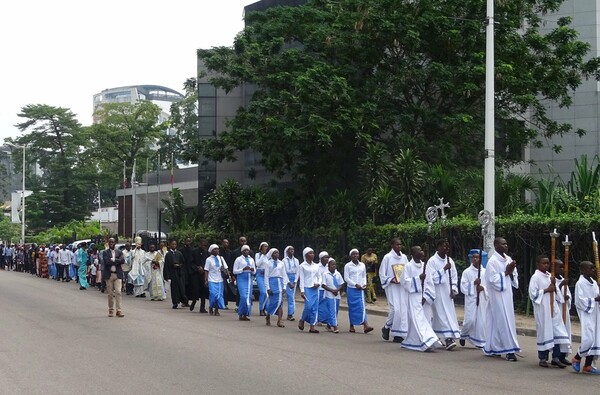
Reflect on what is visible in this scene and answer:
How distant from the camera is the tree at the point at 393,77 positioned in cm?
2858

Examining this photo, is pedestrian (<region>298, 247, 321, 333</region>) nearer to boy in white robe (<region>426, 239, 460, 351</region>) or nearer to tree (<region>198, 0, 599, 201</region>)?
boy in white robe (<region>426, 239, 460, 351</region>)

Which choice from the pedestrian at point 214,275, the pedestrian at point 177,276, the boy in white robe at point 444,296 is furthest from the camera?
the pedestrian at point 177,276

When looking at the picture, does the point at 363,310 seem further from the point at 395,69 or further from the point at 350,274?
the point at 395,69

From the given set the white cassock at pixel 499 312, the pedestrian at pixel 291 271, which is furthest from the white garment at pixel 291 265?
the white cassock at pixel 499 312

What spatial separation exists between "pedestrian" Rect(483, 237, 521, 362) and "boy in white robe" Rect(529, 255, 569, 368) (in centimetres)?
74

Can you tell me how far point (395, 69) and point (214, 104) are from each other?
2030 centimetres

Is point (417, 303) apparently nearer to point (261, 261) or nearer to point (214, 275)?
point (261, 261)

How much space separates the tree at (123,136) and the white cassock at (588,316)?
6508 centimetres

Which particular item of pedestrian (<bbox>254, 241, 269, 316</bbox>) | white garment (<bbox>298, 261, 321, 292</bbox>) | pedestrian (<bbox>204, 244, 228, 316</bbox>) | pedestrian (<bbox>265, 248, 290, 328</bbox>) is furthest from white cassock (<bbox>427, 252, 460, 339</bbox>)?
pedestrian (<bbox>204, 244, 228, 316</bbox>)

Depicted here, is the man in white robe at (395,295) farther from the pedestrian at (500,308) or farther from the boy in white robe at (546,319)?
the boy in white robe at (546,319)

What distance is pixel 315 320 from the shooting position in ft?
57.3

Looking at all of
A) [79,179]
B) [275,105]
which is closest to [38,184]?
[79,179]

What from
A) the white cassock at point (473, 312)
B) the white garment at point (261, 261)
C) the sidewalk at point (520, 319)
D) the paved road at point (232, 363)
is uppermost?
the white garment at point (261, 261)

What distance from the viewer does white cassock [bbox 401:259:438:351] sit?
559 inches
